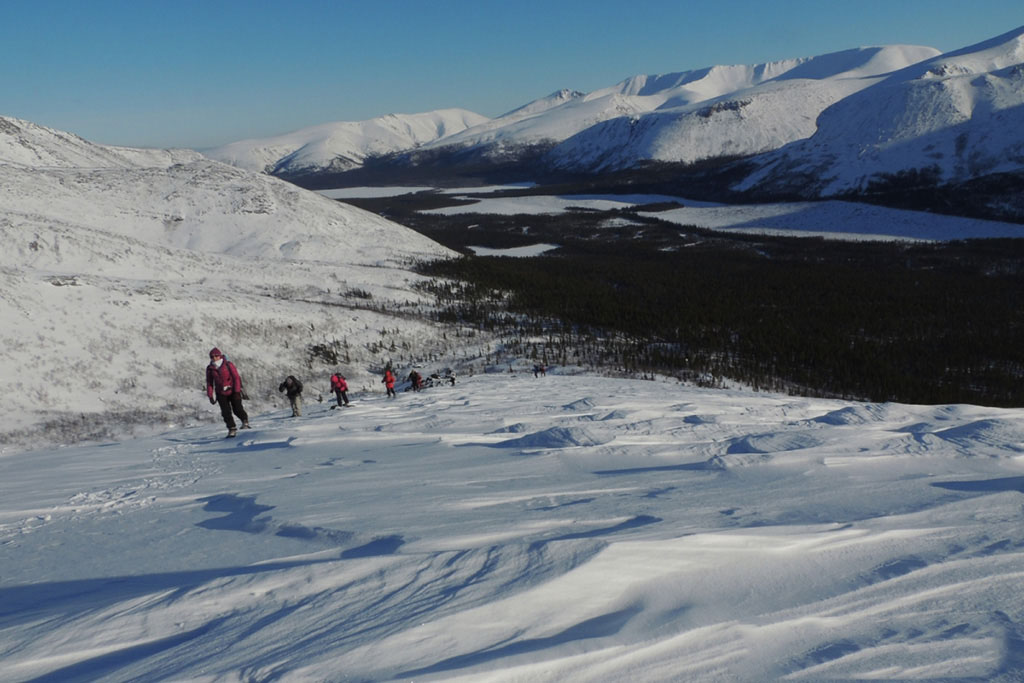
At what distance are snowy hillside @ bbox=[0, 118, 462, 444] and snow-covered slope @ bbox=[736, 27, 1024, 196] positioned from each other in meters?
76.6

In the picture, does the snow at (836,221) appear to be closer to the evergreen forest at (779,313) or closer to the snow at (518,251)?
the evergreen forest at (779,313)

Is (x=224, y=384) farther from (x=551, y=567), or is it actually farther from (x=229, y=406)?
(x=551, y=567)

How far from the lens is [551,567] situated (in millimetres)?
3285

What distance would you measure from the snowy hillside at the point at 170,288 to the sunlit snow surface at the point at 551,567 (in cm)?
1455

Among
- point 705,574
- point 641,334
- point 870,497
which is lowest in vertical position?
point 641,334

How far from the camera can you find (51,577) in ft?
14.3

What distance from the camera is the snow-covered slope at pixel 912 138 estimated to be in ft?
298

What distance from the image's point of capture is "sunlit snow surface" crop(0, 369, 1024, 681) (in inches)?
104

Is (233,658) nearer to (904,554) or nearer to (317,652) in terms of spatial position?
(317,652)

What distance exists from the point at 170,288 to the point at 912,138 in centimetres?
11329

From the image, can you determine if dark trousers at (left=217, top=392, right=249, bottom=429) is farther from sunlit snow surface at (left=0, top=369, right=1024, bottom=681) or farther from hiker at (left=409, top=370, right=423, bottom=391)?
hiker at (left=409, top=370, right=423, bottom=391)

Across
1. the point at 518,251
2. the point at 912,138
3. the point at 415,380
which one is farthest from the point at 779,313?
the point at 912,138

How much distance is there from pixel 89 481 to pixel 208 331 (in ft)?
57.6

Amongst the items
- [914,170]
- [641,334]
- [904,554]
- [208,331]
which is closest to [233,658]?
[904,554]
